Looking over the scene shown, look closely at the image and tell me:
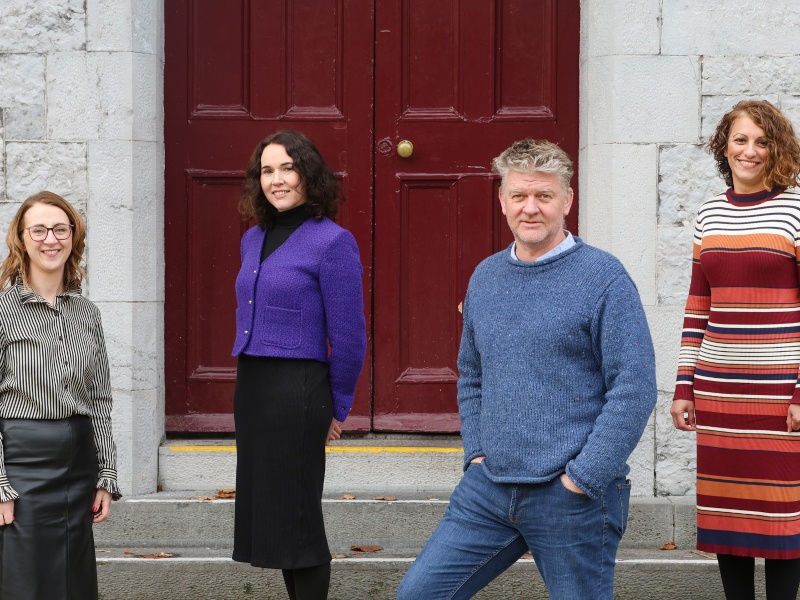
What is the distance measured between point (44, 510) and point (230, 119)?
9.19ft

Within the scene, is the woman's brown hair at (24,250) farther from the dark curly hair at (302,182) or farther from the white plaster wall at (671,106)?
the white plaster wall at (671,106)

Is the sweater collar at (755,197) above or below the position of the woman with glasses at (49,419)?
above

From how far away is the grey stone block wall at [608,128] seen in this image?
527 cm

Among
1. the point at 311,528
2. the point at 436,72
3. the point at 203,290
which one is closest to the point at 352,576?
the point at 311,528

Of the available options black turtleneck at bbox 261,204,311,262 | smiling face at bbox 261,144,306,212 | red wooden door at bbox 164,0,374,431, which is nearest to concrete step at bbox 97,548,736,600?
red wooden door at bbox 164,0,374,431

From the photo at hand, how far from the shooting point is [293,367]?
12.7 feet

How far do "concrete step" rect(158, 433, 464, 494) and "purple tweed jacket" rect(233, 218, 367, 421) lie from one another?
5.32 feet

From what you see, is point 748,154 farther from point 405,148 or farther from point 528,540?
point 405,148

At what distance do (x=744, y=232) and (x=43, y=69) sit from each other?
335cm

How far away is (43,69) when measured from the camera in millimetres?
5305

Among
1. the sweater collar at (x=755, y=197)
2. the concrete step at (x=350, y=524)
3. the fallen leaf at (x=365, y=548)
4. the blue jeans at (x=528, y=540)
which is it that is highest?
the sweater collar at (x=755, y=197)

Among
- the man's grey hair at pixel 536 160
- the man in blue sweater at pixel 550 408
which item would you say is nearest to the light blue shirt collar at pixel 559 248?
the man in blue sweater at pixel 550 408

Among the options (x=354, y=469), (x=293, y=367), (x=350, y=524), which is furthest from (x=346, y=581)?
(x=293, y=367)

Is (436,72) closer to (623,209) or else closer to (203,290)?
(623,209)
